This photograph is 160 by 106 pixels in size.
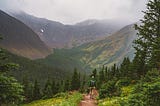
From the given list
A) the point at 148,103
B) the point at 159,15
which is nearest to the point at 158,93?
the point at 148,103

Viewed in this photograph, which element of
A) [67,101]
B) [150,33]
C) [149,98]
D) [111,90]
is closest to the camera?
[149,98]

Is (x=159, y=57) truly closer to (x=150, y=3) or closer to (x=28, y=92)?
(x=150, y=3)

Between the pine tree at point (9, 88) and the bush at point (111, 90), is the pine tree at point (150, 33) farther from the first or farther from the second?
the pine tree at point (9, 88)

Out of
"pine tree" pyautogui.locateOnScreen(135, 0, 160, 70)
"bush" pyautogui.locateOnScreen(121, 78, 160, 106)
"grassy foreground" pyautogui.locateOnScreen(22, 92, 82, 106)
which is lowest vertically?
"grassy foreground" pyautogui.locateOnScreen(22, 92, 82, 106)

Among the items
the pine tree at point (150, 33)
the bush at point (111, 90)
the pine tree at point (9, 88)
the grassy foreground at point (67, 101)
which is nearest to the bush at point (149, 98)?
the pine tree at point (9, 88)

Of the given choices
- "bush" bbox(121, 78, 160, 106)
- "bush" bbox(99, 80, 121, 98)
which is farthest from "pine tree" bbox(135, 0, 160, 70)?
"bush" bbox(121, 78, 160, 106)

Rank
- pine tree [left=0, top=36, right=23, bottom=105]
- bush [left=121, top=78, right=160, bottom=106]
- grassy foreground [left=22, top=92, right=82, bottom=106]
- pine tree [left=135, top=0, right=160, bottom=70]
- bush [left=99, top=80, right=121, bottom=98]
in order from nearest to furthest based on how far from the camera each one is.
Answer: bush [left=121, top=78, right=160, bottom=106], pine tree [left=0, top=36, right=23, bottom=105], grassy foreground [left=22, top=92, right=82, bottom=106], bush [left=99, top=80, right=121, bottom=98], pine tree [left=135, top=0, right=160, bottom=70]

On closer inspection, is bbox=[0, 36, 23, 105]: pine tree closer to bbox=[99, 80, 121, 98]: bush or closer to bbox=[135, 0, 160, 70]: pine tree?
bbox=[99, 80, 121, 98]: bush

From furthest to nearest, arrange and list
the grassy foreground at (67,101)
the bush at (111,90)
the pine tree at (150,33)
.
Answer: the pine tree at (150,33) < the bush at (111,90) < the grassy foreground at (67,101)

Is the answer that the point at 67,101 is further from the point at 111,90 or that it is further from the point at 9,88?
the point at 9,88

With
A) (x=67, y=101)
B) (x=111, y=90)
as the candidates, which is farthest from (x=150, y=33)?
(x=67, y=101)

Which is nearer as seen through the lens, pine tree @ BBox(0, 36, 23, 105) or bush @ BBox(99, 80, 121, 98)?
pine tree @ BBox(0, 36, 23, 105)

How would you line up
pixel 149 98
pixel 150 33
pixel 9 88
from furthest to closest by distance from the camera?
pixel 150 33
pixel 9 88
pixel 149 98

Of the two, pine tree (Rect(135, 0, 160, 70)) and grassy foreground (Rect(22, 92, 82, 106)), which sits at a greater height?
pine tree (Rect(135, 0, 160, 70))
